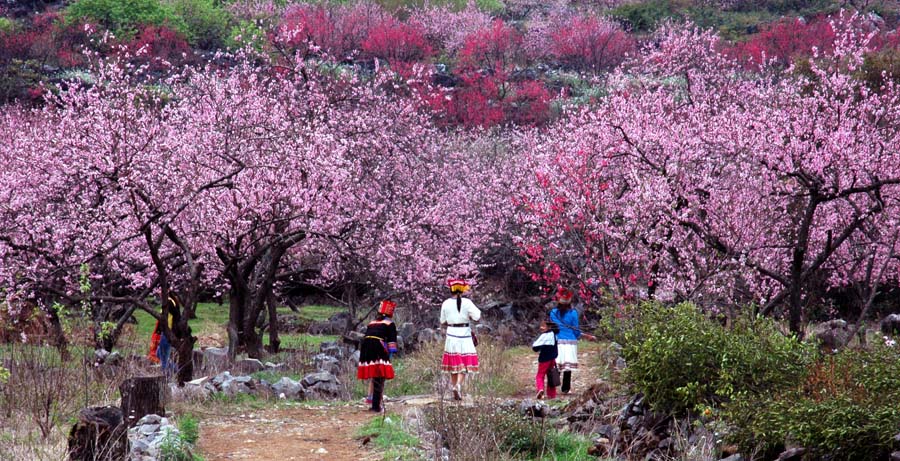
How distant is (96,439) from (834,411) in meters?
5.85

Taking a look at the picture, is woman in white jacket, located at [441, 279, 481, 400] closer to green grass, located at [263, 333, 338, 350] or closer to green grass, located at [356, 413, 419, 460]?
green grass, located at [356, 413, 419, 460]

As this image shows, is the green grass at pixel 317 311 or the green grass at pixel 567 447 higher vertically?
the green grass at pixel 317 311

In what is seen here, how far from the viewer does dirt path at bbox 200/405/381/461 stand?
9539mm

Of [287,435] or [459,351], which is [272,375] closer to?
[459,351]

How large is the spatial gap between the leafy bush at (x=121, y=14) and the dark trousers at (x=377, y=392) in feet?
132

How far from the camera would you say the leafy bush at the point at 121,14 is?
48.9 metres

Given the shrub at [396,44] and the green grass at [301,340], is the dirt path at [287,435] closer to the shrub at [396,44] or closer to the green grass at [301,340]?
the green grass at [301,340]

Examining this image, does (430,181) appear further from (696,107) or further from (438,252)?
(696,107)

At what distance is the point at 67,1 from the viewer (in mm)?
58406

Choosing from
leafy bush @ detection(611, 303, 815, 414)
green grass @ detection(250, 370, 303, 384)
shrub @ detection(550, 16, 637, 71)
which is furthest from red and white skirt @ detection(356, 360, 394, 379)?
shrub @ detection(550, 16, 637, 71)

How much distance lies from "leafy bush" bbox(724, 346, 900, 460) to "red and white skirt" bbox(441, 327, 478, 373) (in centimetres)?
558

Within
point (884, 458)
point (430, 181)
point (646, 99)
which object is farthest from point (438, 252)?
point (884, 458)

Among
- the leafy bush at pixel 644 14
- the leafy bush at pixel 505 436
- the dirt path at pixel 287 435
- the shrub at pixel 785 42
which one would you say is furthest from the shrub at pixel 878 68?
the leafy bush at pixel 644 14

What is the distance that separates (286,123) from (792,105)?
372 inches
